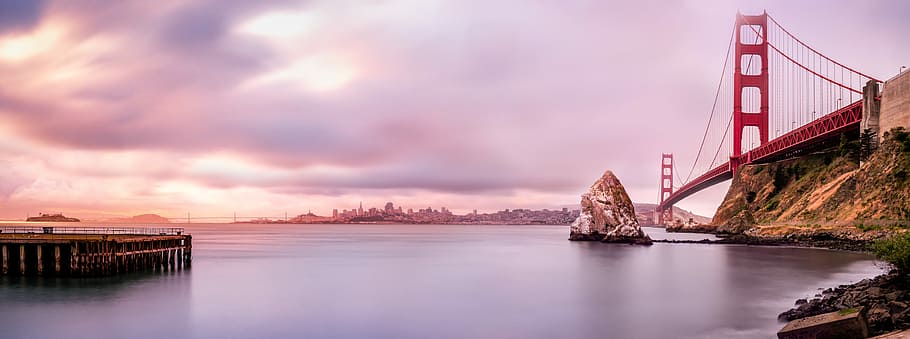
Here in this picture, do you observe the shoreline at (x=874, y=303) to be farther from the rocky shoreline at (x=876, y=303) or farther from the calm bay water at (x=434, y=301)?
the calm bay water at (x=434, y=301)

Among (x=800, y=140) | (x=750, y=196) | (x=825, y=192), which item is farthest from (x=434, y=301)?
(x=750, y=196)

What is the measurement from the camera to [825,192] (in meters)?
64.8

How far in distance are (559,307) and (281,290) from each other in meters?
14.8

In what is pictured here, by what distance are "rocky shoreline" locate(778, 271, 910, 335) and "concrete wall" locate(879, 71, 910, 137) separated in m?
39.7

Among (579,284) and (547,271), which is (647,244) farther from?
(579,284)

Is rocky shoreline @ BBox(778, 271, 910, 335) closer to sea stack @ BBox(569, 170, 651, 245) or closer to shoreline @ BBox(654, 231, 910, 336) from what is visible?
shoreline @ BBox(654, 231, 910, 336)

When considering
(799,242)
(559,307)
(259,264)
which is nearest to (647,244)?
(799,242)

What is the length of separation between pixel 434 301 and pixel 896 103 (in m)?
49.1

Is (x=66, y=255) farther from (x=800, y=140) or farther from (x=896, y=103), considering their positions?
(x=800, y=140)

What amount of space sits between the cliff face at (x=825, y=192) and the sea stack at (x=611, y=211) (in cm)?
1607

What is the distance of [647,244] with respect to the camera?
67.5 m

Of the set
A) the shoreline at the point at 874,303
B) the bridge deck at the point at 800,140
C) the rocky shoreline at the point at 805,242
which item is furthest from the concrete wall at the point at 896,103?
the shoreline at the point at 874,303

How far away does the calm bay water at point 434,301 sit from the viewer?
21.5 m

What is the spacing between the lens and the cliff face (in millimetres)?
51875
